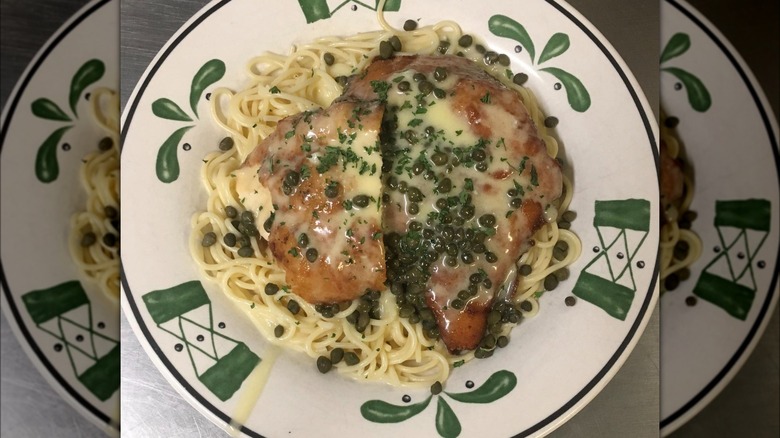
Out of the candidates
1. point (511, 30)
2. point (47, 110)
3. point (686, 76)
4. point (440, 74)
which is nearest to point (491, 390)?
point (440, 74)

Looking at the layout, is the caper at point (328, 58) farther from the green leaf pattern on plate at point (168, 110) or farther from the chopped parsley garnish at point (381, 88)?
the green leaf pattern on plate at point (168, 110)

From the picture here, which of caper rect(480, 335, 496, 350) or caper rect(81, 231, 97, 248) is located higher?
caper rect(81, 231, 97, 248)

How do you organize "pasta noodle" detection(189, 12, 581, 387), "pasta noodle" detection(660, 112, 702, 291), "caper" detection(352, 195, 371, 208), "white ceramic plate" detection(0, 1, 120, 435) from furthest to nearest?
"pasta noodle" detection(660, 112, 702, 291)
"pasta noodle" detection(189, 12, 581, 387)
"white ceramic plate" detection(0, 1, 120, 435)
"caper" detection(352, 195, 371, 208)

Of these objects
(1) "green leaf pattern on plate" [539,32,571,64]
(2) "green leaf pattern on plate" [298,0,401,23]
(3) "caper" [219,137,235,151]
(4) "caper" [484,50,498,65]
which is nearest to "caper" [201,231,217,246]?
(3) "caper" [219,137,235,151]

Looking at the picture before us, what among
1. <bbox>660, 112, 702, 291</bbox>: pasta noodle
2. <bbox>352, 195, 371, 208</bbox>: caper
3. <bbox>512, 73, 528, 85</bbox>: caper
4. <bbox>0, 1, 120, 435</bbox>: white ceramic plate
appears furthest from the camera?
<bbox>660, 112, 702, 291</bbox>: pasta noodle

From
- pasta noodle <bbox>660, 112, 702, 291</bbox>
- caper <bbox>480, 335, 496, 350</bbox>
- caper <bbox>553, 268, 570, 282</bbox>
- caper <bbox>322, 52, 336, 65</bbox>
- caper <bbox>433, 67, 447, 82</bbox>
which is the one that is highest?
caper <bbox>322, 52, 336, 65</bbox>

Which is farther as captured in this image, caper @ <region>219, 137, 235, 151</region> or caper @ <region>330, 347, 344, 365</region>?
caper @ <region>219, 137, 235, 151</region>

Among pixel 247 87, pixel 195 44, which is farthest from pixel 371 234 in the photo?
pixel 195 44

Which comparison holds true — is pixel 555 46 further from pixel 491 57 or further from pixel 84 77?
pixel 84 77

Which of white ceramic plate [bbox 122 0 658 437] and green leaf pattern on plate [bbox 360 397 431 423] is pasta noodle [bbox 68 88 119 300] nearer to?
white ceramic plate [bbox 122 0 658 437]

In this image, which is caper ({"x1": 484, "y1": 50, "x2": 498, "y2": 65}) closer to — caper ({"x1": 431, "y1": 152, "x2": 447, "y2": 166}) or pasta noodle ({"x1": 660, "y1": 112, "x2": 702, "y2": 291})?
caper ({"x1": 431, "y1": 152, "x2": 447, "y2": 166})
